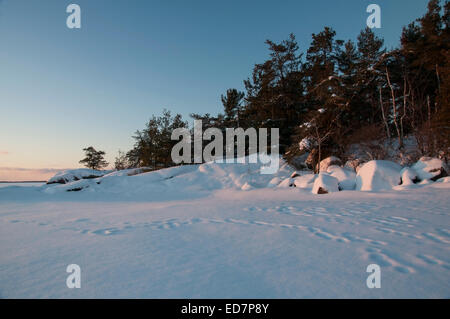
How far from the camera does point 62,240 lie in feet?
8.23

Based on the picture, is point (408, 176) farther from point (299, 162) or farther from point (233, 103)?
point (233, 103)

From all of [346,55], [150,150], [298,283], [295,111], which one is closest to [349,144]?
[295,111]

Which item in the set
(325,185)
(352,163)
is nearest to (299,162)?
(352,163)

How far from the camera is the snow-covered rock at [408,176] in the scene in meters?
7.32

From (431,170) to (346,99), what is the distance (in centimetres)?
689

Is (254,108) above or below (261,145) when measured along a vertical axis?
above

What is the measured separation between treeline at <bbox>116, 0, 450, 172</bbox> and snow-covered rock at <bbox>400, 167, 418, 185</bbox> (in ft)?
12.0

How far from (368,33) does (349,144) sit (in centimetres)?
1306

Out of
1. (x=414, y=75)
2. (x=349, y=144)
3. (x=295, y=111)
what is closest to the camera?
(x=349, y=144)

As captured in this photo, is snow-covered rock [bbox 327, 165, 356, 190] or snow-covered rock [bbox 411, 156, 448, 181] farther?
snow-covered rock [bbox 327, 165, 356, 190]

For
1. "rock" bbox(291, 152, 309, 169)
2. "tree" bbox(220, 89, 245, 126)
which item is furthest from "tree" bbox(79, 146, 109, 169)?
"rock" bbox(291, 152, 309, 169)

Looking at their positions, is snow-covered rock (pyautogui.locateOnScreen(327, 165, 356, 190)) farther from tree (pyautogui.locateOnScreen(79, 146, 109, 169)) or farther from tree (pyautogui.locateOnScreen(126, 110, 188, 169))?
tree (pyautogui.locateOnScreen(79, 146, 109, 169))

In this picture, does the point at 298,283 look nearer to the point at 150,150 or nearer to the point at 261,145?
the point at 261,145

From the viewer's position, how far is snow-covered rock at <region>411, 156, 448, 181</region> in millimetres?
7391
